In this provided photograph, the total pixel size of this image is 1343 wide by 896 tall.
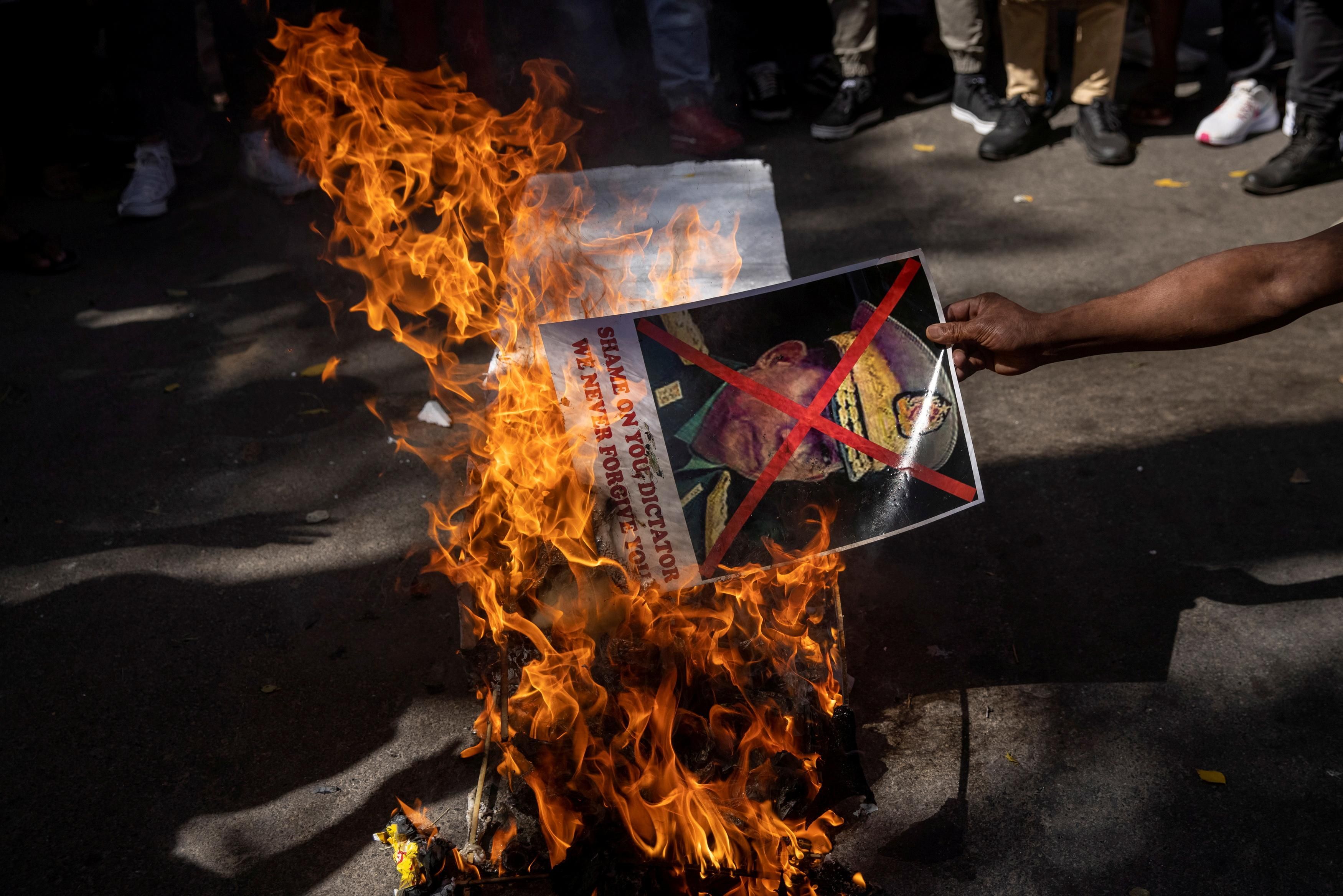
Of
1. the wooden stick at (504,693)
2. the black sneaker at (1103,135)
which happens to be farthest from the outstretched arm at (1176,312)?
the black sneaker at (1103,135)

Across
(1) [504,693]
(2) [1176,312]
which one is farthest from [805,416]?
(1) [504,693]

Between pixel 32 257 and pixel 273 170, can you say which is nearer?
pixel 32 257

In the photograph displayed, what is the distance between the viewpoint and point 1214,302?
2080mm

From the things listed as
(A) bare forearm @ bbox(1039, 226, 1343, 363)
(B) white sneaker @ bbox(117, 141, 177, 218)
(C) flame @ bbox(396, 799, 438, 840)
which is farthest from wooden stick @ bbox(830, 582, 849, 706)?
(B) white sneaker @ bbox(117, 141, 177, 218)

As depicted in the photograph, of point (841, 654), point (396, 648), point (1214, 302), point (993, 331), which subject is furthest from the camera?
point (396, 648)

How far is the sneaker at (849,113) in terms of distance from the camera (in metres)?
6.02

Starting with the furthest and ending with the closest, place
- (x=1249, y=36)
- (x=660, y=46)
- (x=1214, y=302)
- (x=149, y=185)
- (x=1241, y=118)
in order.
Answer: (x=1249, y=36)
(x=660, y=46)
(x=149, y=185)
(x=1241, y=118)
(x=1214, y=302)

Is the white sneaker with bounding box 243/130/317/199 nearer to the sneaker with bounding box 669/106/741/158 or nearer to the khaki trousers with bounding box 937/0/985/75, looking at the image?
the sneaker with bounding box 669/106/741/158

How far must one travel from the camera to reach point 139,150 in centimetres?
589

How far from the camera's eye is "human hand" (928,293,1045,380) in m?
2.17

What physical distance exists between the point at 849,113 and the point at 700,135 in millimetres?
1045

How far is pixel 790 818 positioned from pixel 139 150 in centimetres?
599

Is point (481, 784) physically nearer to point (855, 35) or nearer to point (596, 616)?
point (596, 616)

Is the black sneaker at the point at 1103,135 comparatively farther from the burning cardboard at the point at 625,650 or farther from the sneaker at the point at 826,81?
the burning cardboard at the point at 625,650
